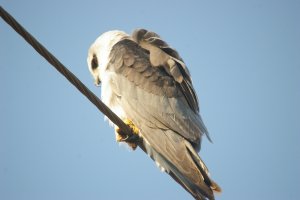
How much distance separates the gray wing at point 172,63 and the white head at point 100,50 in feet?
2.07

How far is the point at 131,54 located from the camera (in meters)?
5.80

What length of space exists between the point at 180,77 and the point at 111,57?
3.52 ft

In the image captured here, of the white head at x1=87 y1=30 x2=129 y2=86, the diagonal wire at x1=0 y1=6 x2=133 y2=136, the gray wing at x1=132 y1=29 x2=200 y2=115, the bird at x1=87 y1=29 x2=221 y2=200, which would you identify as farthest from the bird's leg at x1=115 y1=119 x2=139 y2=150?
the diagonal wire at x1=0 y1=6 x2=133 y2=136

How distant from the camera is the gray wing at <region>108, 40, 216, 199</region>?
4.45 meters

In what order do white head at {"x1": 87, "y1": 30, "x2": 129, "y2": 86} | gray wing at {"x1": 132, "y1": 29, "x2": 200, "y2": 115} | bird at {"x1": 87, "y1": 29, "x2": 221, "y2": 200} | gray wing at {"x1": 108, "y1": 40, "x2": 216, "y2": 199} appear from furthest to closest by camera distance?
1. white head at {"x1": 87, "y1": 30, "x2": 129, "y2": 86}
2. gray wing at {"x1": 132, "y1": 29, "x2": 200, "y2": 115}
3. bird at {"x1": 87, "y1": 29, "x2": 221, "y2": 200}
4. gray wing at {"x1": 108, "y1": 40, "x2": 216, "y2": 199}

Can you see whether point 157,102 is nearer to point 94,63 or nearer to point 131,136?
point 131,136

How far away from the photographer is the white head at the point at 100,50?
647cm

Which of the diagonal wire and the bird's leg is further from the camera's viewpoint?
the bird's leg

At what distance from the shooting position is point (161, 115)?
5215 millimetres

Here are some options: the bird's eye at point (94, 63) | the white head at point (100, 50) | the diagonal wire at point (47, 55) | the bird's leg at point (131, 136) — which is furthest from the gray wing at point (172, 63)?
the diagonal wire at point (47, 55)

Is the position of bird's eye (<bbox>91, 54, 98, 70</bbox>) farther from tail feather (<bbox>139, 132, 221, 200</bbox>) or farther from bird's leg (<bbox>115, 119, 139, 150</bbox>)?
tail feather (<bbox>139, 132, 221, 200</bbox>)

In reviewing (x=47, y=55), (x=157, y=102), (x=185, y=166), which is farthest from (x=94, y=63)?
(x=47, y=55)

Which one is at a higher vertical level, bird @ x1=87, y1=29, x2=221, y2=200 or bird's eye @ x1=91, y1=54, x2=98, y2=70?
bird's eye @ x1=91, y1=54, x2=98, y2=70

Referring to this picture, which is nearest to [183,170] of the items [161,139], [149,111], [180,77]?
[161,139]
